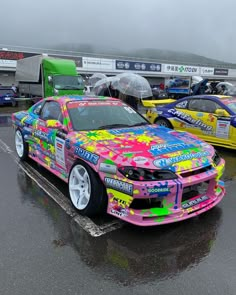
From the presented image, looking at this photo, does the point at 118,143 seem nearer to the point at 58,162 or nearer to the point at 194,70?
the point at 58,162

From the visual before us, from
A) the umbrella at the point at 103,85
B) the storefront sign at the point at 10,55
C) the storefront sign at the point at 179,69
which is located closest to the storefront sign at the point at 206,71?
the storefront sign at the point at 179,69

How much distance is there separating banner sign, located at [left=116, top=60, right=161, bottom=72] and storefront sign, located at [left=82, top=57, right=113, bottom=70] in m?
1.36

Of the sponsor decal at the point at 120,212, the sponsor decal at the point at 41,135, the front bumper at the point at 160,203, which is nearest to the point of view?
the front bumper at the point at 160,203

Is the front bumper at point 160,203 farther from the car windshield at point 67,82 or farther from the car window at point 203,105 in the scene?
the car windshield at point 67,82

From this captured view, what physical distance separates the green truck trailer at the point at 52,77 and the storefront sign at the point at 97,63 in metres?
16.2

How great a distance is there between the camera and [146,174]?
3297 millimetres

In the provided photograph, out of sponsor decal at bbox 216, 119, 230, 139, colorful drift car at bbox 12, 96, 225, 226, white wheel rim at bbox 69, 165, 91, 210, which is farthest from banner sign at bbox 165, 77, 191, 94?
white wheel rim at bbox 69, 165, 91, 210

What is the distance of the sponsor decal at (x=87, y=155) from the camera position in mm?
3600

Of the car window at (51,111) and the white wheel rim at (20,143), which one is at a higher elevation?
the car window at (51,111)

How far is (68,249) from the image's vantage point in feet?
10.4

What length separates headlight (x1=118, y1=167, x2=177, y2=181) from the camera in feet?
10.8

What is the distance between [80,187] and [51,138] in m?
1.18

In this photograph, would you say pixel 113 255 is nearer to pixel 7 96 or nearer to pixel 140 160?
pixel 140 160

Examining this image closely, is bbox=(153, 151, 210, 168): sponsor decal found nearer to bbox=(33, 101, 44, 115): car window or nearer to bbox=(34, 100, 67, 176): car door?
bbox=(34, 100, 67, 176): car door
